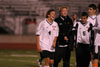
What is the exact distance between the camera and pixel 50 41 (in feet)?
31.6

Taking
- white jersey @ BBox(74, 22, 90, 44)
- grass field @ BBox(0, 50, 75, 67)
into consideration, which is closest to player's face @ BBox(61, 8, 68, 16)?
white jersey @ BBox(74, 22, 90, 44)

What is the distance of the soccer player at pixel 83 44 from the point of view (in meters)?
10.4

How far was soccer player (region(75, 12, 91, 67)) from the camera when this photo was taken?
10.4 m

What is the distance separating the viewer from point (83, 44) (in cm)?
1047

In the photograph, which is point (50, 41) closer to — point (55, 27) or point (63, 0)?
point (55, 27)

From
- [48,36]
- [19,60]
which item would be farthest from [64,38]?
[19,60]

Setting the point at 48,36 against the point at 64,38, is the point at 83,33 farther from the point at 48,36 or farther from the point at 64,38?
the point at 48,36

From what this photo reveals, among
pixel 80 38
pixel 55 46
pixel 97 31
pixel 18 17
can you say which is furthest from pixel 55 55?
pixel 18 17

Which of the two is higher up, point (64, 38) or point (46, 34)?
point (46, 34)

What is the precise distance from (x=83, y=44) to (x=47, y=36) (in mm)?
1382

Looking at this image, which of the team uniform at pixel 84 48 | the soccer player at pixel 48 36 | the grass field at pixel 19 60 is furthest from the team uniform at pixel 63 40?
the grass field at pixel 19 60

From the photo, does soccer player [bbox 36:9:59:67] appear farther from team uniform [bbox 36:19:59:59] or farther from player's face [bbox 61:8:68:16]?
player's face [bbox 61:8:68:16]

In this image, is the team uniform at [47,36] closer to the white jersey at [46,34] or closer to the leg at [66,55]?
the white jersey at [46,34]

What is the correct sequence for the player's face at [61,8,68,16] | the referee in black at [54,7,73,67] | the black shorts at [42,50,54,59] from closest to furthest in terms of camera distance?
the black shorts at [42,50,54,59]
the player's face at [61,8,68,16]
the referee in black at [54,7,73,67]
